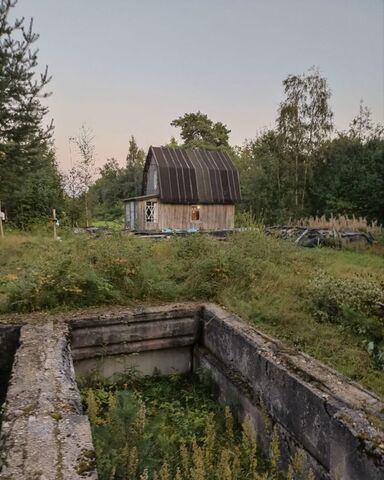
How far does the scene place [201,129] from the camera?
1836 inches

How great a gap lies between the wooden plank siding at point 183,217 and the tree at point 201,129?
71.3ft

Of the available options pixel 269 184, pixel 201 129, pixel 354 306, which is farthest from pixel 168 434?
pixel 201 129

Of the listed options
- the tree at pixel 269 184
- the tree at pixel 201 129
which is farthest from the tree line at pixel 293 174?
the tree at pixel 201 129

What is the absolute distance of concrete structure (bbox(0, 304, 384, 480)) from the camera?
6.93 ft

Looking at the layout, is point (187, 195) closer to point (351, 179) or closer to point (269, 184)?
point (269, 184)

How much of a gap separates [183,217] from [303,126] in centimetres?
1371

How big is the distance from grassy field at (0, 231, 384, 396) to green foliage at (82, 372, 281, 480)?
1204mm

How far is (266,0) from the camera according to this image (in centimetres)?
1151

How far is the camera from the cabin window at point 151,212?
26203mm

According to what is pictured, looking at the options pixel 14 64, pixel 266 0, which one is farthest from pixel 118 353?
pixel 14 64

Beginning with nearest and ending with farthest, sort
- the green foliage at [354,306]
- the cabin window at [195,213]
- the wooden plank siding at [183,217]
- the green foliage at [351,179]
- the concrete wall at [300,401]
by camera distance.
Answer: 1. the concrete wall at [300,401]
2. the green foliage at [354,306]
3. the wooden plank siding at [183,217]
4. the cabin window at [195,213]
5. the green foliage at [351,179]

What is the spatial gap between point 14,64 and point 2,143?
10.5 ft

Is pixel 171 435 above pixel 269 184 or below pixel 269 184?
below

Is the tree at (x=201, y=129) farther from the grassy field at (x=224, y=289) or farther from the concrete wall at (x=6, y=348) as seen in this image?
the concrete wall at (x=6, y=348)
